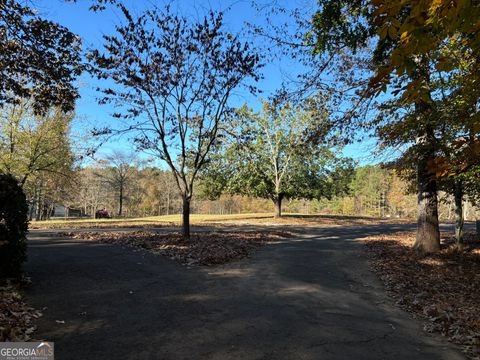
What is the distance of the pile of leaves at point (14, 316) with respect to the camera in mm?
3875

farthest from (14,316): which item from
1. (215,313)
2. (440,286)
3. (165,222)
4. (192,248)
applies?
(165,222)

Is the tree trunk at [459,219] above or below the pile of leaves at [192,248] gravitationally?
above

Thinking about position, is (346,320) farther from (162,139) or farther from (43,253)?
(162,139)

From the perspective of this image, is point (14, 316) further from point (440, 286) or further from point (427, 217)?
point (427, 217)

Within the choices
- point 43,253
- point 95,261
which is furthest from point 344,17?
point 43,253

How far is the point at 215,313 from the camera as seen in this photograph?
512cm

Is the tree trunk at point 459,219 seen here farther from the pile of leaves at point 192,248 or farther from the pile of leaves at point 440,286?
the pile of leaves at point 192,248

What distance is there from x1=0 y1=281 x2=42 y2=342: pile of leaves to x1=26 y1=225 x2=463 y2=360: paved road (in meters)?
0.15

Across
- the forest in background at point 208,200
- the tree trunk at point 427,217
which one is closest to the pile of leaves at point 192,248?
the tree trunk at point 427,217

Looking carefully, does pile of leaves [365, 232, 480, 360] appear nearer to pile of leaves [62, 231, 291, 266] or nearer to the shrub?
pile of leaves [62, 231, 291, 266]

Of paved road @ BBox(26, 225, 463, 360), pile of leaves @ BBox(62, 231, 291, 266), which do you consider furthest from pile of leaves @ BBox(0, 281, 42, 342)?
pile of leaves @ BBox(62, 231, 291, 266)

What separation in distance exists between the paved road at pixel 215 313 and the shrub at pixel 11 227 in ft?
1.88

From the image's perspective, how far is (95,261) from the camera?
838 centimetres

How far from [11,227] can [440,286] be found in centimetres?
899
